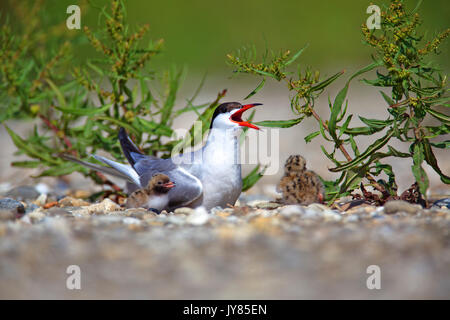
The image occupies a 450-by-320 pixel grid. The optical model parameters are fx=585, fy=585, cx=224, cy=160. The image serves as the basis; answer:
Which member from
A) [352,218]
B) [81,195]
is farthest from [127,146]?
[352,218]

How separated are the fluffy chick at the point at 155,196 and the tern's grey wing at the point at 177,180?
4cm

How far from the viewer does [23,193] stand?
14.7 ft

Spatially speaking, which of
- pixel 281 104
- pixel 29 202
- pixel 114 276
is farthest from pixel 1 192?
pixel 281 104

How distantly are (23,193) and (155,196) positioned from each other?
1463 mm

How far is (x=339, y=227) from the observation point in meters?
2.42

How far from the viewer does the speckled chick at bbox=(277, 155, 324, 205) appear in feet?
11.0

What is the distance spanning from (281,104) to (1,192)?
6409mm

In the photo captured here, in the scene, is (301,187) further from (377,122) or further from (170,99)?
(170,99)

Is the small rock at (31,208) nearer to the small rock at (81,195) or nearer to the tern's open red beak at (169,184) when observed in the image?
the small rock at (81,195)

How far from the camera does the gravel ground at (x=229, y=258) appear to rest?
73.4 inches

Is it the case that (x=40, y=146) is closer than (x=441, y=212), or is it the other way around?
(x=441, y=212)

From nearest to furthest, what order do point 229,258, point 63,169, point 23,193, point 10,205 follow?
point 229,258 → point 10,205 → point 63,169 → point 23,193

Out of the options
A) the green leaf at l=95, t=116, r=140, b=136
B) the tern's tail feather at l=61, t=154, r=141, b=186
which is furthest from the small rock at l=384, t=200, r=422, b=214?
the green leaf at l=95, t=116, r=140, b=136

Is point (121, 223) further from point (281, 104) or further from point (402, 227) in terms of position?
point (281, 104)
